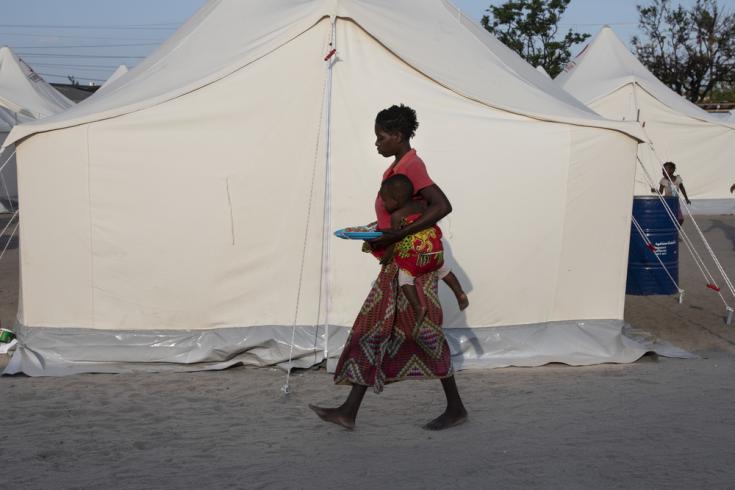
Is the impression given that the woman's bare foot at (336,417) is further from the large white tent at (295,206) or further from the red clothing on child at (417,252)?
the large white tent at (295,206)

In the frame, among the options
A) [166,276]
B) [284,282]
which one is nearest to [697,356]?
[284,282]

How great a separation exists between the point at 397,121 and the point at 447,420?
157 cm

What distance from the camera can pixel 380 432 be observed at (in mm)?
4711

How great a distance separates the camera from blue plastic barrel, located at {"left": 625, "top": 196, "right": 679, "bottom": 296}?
29.0 ft

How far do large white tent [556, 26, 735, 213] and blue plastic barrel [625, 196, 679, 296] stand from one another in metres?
9.22

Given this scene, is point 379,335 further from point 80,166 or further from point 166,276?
point 80,166

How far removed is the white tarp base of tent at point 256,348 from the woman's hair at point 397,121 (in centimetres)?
199

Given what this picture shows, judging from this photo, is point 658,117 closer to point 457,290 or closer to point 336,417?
point 457,290

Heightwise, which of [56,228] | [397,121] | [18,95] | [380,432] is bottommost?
[380,432]

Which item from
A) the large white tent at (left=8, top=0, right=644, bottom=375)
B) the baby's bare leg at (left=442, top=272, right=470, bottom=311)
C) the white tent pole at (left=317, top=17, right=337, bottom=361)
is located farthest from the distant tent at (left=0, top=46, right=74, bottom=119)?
the baby's bare leg at (left=442, top=272, right=470, bottom=311)

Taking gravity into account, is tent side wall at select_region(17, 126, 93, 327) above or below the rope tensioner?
below

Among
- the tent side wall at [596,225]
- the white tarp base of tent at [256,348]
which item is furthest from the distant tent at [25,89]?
the tent side wall at [596,225]

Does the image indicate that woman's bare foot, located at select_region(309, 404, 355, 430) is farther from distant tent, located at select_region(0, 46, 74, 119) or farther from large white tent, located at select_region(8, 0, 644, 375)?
distant tent, located at select_region(0, 46, 74, 119)

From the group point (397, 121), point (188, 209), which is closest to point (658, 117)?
point (188, 209)
